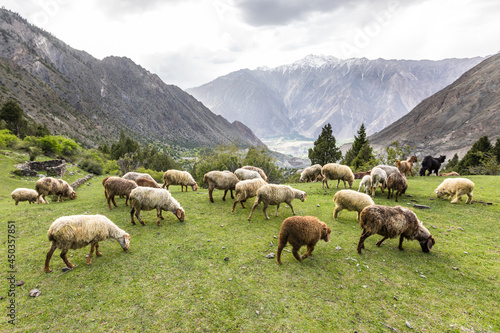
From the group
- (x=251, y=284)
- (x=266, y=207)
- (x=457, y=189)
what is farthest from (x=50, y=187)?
(x=457, y=189)

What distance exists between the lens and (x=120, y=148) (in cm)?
6544

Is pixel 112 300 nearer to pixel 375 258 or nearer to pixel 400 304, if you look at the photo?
pixel 400 304

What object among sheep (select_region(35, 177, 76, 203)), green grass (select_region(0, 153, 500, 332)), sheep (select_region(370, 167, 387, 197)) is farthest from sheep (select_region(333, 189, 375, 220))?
sheep (select_region(35, 177, 76, 203))

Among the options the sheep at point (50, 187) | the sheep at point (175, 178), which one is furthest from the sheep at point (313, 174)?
the sheep at point (50, 187)

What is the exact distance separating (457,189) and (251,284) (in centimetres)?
1647

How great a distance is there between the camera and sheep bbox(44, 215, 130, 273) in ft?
23.3

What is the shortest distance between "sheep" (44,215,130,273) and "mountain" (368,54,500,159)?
16601cm

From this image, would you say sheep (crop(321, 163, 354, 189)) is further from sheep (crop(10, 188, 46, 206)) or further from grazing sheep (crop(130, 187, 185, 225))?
sheep (crop(10, 188, 46, 206))

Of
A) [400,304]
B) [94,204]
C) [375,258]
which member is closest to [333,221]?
[375,258]

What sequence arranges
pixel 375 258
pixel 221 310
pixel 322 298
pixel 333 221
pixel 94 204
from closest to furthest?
pixel 221 310 < pixel 322 298 < pixel 375 258 < pixel 333 221 < pixel 94 204

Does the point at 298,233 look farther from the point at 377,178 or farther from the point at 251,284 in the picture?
the point at 377,178

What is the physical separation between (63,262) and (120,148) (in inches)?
2627

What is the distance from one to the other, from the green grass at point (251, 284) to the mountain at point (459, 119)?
517ft

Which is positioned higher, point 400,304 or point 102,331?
point 400,304
